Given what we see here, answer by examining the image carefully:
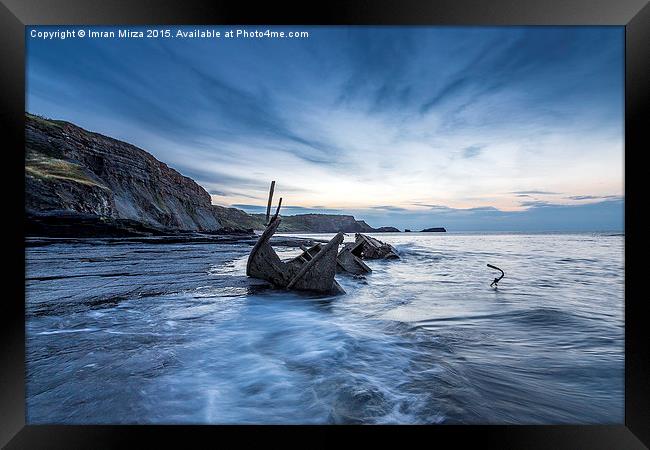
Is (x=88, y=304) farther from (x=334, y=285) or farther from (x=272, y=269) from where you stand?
(x=334, y=285)

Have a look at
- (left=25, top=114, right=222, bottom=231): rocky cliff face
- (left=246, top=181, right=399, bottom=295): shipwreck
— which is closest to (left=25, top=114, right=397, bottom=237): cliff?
(left=25, top=114, right=222, bottom=231): rocky cliff face

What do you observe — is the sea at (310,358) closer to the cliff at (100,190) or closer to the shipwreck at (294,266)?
the shipwreck at (294,266)

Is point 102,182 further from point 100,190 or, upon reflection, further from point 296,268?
point 296,268

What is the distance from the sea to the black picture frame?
0.68 m

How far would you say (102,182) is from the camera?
4997cm

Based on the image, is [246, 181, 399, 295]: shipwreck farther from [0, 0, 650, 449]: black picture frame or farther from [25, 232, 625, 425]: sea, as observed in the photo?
[0, 0, 650, 449]: black picture frame
